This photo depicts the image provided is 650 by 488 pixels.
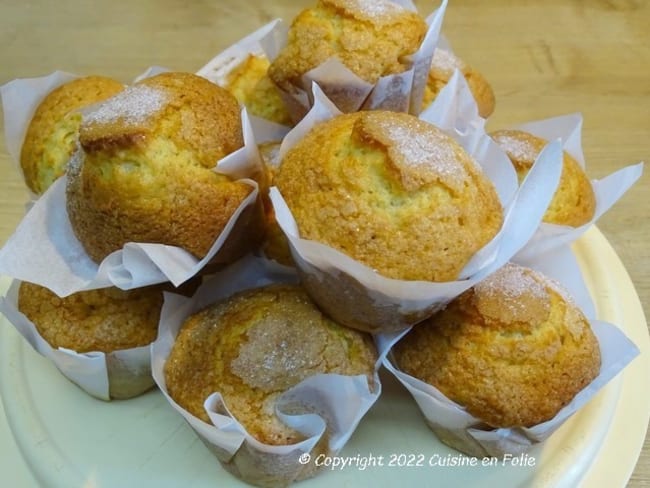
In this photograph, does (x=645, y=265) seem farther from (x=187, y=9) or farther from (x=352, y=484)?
(x=187, y=9)

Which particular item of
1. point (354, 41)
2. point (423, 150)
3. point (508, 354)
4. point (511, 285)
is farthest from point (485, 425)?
point (354, 41)

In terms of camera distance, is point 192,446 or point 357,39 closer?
point 192,446

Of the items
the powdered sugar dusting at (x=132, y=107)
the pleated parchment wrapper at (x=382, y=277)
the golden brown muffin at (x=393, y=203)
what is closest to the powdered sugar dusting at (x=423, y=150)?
the golden brown muffin at (x=393, y=203)

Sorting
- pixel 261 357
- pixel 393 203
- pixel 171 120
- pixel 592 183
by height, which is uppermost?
pixel 171 120

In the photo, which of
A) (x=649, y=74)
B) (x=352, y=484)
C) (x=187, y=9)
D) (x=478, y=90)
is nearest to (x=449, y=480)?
(x=352, y=484)

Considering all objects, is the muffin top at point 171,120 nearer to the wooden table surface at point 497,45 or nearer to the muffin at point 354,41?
the muffin at point 354,41

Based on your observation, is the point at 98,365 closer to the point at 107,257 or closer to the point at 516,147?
the point at 107,257
